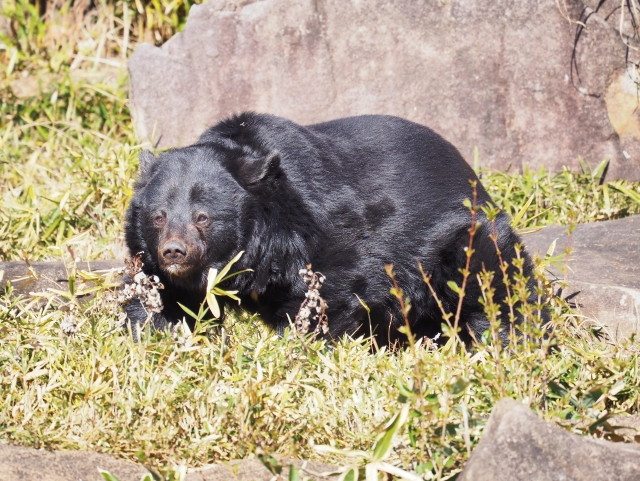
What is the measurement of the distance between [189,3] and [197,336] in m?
5.64

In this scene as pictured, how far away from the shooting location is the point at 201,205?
4.72m

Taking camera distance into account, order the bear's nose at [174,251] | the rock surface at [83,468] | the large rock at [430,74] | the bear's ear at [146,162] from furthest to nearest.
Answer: the large rock at [430,74]
the bear's ear at [146,162]
the bear's nose at [174,251]
the rock surface at [83,468]

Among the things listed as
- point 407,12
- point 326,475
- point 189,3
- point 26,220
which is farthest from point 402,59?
point 326,475

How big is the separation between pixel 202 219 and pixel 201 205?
3.2 inches

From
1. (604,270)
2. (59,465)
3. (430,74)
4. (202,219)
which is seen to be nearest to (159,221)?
(202,219)

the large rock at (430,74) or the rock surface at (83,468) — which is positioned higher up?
the large rock at (430,74)

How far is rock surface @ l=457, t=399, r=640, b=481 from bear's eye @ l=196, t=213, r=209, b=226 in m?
2.38

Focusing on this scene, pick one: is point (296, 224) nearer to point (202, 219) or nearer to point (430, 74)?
point (202, 219)

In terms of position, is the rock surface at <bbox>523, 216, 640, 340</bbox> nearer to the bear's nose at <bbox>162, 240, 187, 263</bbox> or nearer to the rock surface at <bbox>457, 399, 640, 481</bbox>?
the rock surface at <bbox>457, 399, 640, 481</bbox>

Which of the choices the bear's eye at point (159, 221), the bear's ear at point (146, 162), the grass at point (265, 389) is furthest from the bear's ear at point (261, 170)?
the grass at point (265, 389)

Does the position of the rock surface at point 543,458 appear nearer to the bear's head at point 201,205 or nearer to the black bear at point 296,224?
the black bear at point 296,224

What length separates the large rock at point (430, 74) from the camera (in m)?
7.30

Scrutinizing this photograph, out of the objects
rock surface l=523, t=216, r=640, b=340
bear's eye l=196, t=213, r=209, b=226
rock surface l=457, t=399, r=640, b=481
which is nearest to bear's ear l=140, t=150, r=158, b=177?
bear's eye l=196, t=213, r=209, b=226

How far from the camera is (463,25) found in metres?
7.30
